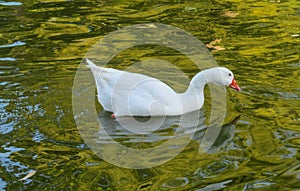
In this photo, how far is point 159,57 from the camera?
8914 millimetres

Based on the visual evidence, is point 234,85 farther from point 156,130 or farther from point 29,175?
point 29,175

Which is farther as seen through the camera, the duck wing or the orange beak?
the orange beak

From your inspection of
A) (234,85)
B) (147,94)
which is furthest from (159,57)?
(147,94)

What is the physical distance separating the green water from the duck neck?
0.41 m

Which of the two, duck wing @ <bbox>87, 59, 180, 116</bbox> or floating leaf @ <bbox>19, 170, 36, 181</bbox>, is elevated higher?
duck wing @ <bbox>87, 59, 180, 116</bbox>

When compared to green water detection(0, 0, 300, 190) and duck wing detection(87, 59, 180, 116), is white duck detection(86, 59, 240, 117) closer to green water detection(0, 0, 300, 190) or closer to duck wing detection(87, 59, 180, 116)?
duck wing detection(87, 59, 180, 116)

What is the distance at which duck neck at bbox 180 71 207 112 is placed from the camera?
21.9 feet

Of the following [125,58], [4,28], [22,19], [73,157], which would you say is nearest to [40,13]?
[22,19]

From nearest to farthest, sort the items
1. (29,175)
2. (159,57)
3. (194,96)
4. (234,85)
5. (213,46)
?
(29,175)
(194,96)
(234,85)
(159,57)
(213,46)

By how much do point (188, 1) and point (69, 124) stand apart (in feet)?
23.9

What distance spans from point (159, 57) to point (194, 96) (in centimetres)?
234

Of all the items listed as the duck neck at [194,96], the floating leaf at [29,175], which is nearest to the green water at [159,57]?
the floating leaf at [29,175]

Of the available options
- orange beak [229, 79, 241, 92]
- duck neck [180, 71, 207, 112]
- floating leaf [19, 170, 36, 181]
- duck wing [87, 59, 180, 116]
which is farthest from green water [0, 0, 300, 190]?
duck wing [87, 59, 180, 116]

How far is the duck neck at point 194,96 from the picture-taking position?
668cm
